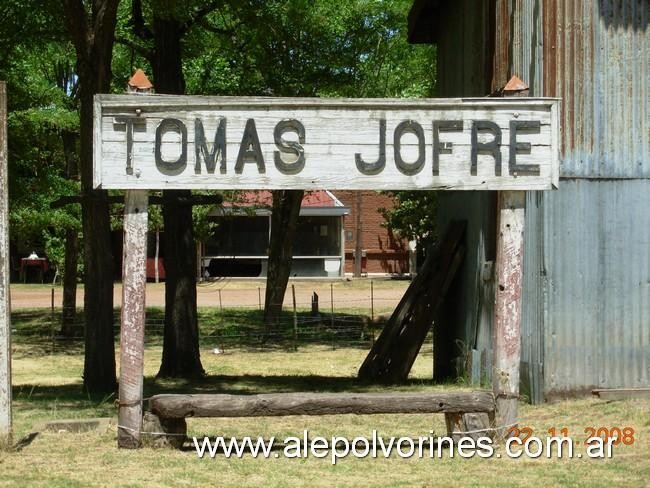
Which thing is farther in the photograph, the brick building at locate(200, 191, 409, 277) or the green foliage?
the brick building at locate(200, 191, 409, 277)

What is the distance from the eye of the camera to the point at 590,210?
40.1ft

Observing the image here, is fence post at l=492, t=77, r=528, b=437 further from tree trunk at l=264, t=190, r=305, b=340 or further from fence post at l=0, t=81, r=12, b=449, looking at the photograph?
tree trunk at l=264, t=190, r=305, b=340

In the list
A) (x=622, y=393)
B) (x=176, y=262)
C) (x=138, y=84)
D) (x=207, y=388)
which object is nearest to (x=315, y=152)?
(x=138, y=84)

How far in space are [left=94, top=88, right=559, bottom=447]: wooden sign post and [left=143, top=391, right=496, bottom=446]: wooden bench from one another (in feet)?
0.72

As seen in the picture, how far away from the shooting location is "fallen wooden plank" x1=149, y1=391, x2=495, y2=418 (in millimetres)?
8227

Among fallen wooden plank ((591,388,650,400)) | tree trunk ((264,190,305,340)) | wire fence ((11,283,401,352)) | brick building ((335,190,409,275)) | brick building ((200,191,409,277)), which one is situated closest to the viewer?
fallen wooden plank ((591,388,650,400))

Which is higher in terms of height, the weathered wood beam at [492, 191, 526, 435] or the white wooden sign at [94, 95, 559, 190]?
the white wooden sign at [94, 95, 559, 190]

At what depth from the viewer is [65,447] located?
870 centimetres

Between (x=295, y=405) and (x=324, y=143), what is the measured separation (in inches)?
81.7

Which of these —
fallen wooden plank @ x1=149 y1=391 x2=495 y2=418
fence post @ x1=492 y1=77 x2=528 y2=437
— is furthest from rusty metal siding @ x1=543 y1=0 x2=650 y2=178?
fallen wooden plank @ x1=149 y1=391 x2=495 y2=418

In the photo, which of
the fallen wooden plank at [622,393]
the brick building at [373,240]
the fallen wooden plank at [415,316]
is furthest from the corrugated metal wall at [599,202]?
the brick building at [373,240]

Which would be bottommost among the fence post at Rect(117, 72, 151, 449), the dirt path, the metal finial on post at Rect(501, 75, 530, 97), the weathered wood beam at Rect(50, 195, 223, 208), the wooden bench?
the dirt path

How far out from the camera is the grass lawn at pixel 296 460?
7457 mm

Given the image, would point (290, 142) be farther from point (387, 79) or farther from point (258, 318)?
point (258, 318)
